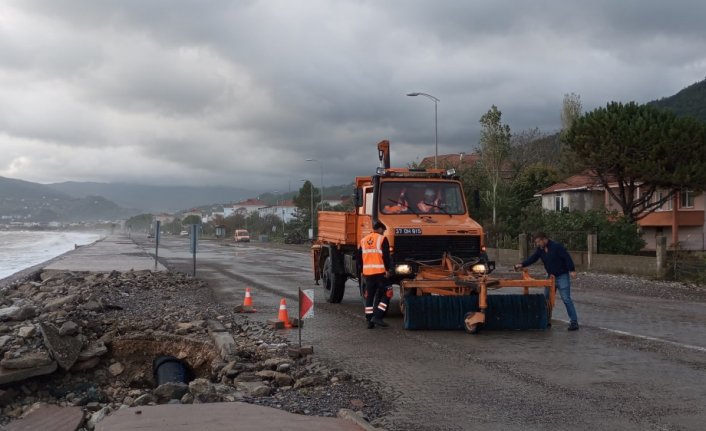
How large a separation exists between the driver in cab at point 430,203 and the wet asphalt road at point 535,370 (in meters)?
2.16

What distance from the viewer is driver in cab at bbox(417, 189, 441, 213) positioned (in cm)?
1298

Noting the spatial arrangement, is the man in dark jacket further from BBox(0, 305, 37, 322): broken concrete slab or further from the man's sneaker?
BBox(0, 305, 37, 322): broken concrete slab

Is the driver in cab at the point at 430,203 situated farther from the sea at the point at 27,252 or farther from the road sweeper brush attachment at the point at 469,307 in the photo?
the sea at the point at 27,252

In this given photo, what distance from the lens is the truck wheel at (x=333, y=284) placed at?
15055 millimetres

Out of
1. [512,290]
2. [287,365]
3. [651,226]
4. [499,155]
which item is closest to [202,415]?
[287,365]

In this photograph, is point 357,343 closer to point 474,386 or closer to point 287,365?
point 287,365

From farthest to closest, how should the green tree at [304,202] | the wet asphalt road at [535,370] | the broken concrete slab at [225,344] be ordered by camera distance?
the green tree at [304,202], the broken concrete slab at [225,344], the wet asphalt road at [535,370]

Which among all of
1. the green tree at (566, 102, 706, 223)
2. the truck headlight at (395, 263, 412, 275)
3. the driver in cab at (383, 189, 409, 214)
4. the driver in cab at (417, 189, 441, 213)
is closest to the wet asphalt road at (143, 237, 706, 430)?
the truck headlight at (395, 263, 412, 275)

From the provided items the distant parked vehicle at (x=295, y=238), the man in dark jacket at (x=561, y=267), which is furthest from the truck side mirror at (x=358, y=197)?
the distant parked vehicle at (x=295, y=238)

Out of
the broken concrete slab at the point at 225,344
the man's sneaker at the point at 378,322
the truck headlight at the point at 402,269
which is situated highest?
the truck headlight at the point at 402,269

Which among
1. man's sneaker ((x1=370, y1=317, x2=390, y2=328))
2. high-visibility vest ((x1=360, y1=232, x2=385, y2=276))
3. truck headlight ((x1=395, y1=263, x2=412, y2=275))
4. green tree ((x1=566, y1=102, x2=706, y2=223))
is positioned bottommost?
man's sneaker ((x1=370, y1=317, x2=390, y2=328))

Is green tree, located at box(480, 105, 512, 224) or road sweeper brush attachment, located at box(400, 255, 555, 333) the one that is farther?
green tree, located at box(480, 105, 512, 224)

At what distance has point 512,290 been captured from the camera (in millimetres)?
18125

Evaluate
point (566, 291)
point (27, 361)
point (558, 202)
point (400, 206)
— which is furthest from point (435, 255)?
point (558, 202)
